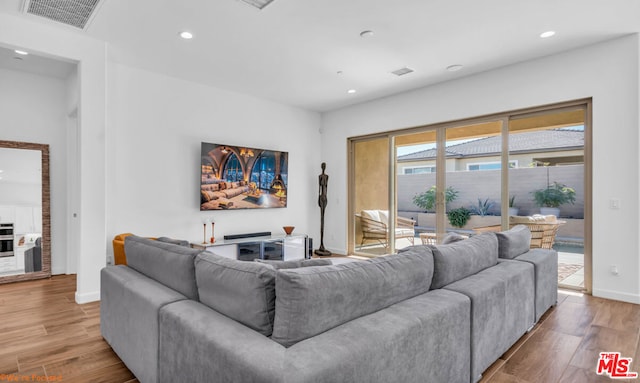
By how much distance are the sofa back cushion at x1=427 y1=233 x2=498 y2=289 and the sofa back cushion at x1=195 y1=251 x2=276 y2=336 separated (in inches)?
43.6

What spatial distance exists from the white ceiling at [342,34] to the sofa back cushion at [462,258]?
82.6 inches

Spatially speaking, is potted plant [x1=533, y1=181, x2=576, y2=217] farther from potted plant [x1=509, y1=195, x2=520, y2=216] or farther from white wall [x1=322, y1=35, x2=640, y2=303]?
white wall [x1=322, y1=35, x2=640, y2=303]

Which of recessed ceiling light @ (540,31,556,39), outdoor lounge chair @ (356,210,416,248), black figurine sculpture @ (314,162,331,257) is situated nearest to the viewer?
recessed ceiling light @ (540,31,556,39)

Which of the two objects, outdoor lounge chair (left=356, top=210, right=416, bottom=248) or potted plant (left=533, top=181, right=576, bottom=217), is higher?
potted plant (left=533, top=181, right=576, bottom=217)

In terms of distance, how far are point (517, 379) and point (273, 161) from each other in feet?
15.2

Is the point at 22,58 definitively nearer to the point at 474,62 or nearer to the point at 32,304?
the point at 32,304

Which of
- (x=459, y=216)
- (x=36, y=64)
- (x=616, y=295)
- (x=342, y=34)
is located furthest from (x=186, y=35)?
(x=616, y=295)

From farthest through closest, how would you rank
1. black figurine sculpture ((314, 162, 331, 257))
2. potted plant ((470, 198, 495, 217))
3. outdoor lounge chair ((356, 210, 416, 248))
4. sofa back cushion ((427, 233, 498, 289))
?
1. black figurine sculpture ((314, 162, 331, 257))
2. outdoor lounge chair ((356, 210, 416, 248))
3. potted plant ((470, 198, 495, 217))
4. sofa back cushion ((427, 233, 498, 289))

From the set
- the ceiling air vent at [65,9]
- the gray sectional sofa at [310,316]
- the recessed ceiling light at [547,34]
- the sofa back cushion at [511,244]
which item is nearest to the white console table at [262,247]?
the gray sectional sofa at [310,316]

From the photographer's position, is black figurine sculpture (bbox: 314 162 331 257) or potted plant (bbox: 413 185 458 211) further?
black figurine sculpture (bbox: 314 162 331 257)

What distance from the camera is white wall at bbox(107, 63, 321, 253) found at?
438cm

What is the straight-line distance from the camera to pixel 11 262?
14.3ft

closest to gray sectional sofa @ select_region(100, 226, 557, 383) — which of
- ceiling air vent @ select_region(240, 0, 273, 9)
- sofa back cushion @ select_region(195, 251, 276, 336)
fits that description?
sofa back cushion @ select_region(195, 251, 276, 336)

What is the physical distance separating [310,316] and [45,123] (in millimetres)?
5091
